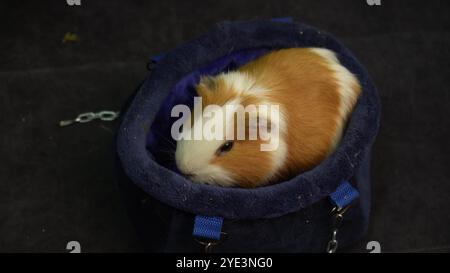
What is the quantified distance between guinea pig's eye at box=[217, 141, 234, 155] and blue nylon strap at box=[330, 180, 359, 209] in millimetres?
263

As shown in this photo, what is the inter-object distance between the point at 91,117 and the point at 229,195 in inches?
27.4

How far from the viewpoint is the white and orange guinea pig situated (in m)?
1.18

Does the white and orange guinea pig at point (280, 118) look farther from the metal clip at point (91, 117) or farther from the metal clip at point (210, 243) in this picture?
the metal clip at point (91, 117)

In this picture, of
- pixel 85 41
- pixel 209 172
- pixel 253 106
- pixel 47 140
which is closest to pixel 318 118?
pixel 253 106

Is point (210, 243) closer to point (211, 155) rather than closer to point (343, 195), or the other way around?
point (211, 155)

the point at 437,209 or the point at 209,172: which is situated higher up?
the point at 209,172

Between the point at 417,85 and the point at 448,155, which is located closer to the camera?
the point at 448,155

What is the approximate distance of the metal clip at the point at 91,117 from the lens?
1594 mm

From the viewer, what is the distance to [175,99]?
145 cm

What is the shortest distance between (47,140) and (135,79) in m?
0.36

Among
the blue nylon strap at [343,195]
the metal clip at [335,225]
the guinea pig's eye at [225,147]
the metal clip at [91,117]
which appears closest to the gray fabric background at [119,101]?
the metal clip at [91,117]

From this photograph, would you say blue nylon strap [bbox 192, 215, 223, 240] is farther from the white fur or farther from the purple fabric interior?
the purple fabric interior

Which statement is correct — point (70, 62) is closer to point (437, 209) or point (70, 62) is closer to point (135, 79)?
point (135, 79)

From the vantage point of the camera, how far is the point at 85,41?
1.81m
